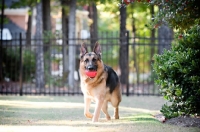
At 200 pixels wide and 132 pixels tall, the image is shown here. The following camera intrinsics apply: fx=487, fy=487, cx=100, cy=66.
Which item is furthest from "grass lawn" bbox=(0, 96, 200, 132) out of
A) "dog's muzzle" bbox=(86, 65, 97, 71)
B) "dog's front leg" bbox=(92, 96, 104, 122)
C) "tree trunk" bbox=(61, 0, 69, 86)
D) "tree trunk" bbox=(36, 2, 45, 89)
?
"tree trunk" bbox=(61, 0, 69, 86)

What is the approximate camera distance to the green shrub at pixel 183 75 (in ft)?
33.1

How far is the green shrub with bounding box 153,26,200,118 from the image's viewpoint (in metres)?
10.1

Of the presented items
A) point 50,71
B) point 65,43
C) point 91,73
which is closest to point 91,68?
point 91,73

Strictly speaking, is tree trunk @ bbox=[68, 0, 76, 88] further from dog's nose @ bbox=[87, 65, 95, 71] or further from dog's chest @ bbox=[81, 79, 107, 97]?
dog's nose @ bbox=[87, 65, 95, 71]

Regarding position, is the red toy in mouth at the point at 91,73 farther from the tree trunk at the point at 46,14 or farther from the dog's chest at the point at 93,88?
the tree trunk at the point at 46,14

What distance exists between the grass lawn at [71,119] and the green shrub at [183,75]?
2.00ft

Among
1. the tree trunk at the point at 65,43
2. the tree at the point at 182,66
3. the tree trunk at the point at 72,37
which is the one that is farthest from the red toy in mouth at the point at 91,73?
the tree trunk at the point at 72,37

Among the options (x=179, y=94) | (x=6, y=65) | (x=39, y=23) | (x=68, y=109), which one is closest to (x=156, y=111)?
(x=68, y=109)

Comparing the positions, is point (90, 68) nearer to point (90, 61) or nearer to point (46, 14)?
point (90, 61)

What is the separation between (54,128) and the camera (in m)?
9.55

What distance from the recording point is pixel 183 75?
10.3 meters

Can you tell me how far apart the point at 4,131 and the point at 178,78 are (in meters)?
3.81

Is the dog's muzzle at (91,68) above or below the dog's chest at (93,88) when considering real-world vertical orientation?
above

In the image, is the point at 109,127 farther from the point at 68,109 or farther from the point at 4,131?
the point at 68,109
